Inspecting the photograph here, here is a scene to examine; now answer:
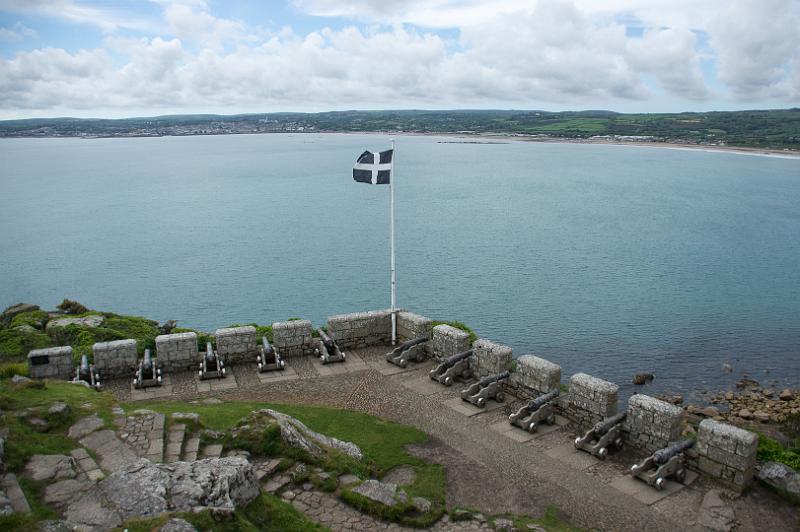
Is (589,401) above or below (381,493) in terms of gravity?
below

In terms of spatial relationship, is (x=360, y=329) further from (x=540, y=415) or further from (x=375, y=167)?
(x=540, y=415)

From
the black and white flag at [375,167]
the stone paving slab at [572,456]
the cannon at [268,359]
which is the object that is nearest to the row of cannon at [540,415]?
the stone paving slab at [572,456]

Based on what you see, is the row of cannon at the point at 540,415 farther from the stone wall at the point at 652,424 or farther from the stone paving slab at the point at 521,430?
the stone wall at the point at 652,424

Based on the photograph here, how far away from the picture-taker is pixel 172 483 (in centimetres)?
672

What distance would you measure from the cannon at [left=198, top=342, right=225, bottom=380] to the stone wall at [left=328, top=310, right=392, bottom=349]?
9.86 ft

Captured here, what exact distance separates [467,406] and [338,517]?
5.36 metres

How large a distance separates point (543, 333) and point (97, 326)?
20004 millimetres

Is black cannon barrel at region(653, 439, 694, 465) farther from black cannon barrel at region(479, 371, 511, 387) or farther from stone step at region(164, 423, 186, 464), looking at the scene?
stone step at region(164, 423, 186, 464)

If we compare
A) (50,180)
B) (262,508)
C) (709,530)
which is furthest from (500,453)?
(50,180)

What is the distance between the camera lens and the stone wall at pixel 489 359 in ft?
44.2

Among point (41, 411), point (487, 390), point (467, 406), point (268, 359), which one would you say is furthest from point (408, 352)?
point (41, 411)

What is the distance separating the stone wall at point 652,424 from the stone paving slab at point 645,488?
698 millimetres

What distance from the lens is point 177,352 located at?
14492mm

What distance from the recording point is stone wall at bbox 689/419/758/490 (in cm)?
989
